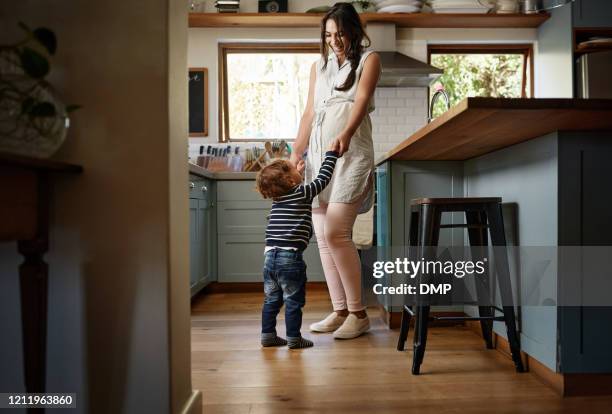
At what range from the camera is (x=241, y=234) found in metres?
3.85

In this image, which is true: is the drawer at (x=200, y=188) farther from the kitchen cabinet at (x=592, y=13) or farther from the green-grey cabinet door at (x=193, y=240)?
the kitchen cabinet at (x=592, y=13)

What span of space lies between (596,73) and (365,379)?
3.37 metres

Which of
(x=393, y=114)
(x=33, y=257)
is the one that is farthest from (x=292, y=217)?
(x=393, y=114)

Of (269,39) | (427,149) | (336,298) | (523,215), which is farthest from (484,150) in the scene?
(269,39)

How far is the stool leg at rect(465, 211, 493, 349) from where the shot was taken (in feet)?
6.98

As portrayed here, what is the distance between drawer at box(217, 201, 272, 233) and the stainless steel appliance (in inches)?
102

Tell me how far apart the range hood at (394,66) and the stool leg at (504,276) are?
2.28m

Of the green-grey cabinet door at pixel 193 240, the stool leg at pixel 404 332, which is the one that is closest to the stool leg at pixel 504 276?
the stool leg at pixel 404 332

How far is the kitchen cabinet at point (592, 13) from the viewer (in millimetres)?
3877

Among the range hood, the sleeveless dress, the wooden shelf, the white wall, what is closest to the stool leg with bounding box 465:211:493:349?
the sleeveless dress

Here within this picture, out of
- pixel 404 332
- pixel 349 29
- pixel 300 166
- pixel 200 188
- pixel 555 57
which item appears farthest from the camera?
pixel 555 57

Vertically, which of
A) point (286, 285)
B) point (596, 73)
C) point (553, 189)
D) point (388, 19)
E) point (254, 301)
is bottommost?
point (254, 301)

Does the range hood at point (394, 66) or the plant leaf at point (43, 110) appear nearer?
the plant leaf at point (43, 110)

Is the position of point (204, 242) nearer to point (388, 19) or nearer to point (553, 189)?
point (388, 19)
